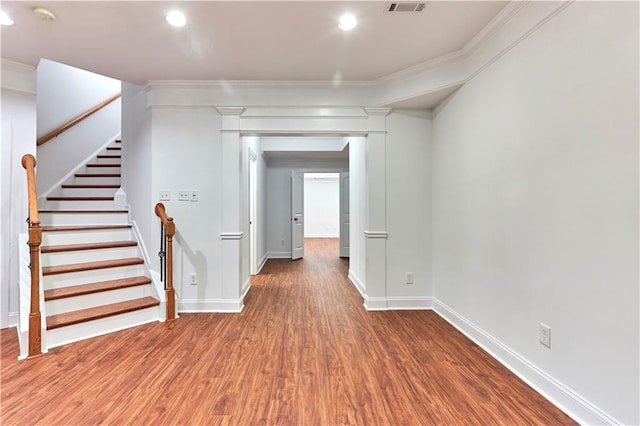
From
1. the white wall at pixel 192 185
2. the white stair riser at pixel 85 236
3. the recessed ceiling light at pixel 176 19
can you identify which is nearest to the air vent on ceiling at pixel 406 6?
the recessed ceiling light at pixel 176 19

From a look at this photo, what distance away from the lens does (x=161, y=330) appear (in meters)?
2.54

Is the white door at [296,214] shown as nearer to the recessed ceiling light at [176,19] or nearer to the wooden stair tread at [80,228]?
the wooden stair tread at [80,228]

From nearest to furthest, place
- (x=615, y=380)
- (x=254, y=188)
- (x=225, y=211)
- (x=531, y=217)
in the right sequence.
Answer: (x=615, y=380)
(x=531, y=217)
(x=225, y=211)
(x=254, y=188)

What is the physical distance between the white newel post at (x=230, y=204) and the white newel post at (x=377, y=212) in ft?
4.68

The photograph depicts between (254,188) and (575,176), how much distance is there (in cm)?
408

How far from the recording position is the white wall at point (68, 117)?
12.1 ft

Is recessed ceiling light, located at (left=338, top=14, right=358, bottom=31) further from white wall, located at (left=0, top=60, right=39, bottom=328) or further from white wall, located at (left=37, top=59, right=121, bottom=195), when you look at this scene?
white wall, located at (left=37, top=59, right=121, bottom=195)

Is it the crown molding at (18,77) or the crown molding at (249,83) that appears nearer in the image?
the crown molding at (18,77)

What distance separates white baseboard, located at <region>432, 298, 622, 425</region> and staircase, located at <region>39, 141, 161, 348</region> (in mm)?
2894

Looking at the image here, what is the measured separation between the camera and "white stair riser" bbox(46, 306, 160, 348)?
2227 millimetres

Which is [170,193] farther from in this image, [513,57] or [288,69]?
[513,57]

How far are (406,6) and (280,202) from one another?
195 inches

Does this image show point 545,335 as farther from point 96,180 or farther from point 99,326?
point 96,180

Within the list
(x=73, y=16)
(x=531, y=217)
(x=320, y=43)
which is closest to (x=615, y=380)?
(x=531, y=217)
